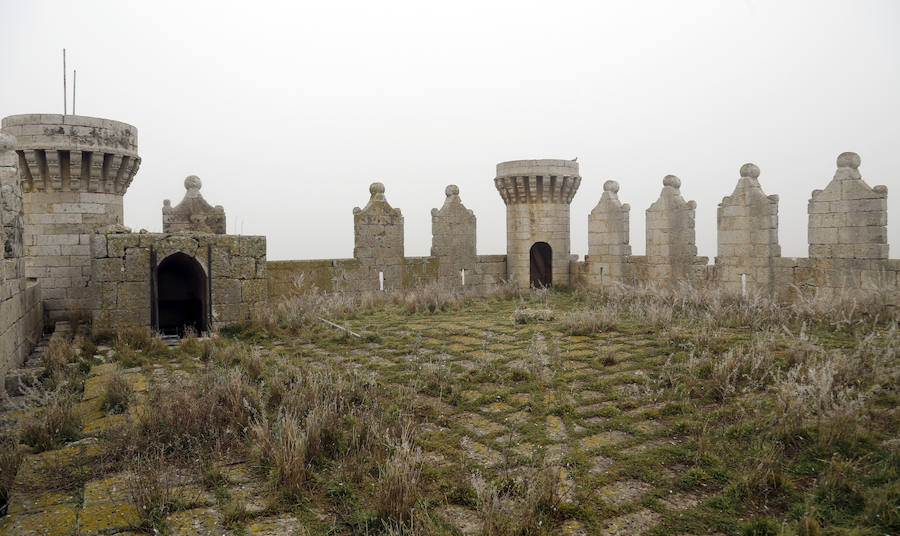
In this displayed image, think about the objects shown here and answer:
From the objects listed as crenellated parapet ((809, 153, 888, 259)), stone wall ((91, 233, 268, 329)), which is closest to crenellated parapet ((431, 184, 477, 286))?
stone wall ((91, 233, 268, 329))

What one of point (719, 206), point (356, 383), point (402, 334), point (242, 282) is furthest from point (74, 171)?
point (719, 206)

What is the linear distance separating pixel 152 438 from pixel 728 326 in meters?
7.94

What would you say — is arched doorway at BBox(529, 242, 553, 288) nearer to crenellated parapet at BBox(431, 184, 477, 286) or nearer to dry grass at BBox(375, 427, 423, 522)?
crenellated parapet at BBox(431, 184, 477, 286)

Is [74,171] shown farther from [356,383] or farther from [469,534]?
[469,534]

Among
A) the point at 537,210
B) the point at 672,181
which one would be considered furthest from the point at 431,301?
the point at 672,181

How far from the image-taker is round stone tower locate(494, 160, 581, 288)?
16797 millimetres

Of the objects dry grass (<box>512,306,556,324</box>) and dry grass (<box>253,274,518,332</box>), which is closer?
dry grass (<box>253,274,518,332</box>)

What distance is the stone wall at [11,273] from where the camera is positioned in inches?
284

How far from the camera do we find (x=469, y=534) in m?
3.26

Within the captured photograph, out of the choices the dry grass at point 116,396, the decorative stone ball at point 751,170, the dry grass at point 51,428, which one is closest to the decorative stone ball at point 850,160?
the decorative stone ball at point 751,170

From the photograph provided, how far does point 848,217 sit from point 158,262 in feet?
38.8

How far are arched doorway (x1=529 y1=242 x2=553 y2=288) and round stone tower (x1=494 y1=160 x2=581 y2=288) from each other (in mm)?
1008

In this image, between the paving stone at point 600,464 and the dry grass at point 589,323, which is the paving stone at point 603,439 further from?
the dry grass at point 589,323

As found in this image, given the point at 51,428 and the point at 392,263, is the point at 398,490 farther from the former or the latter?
the point at 392,263
